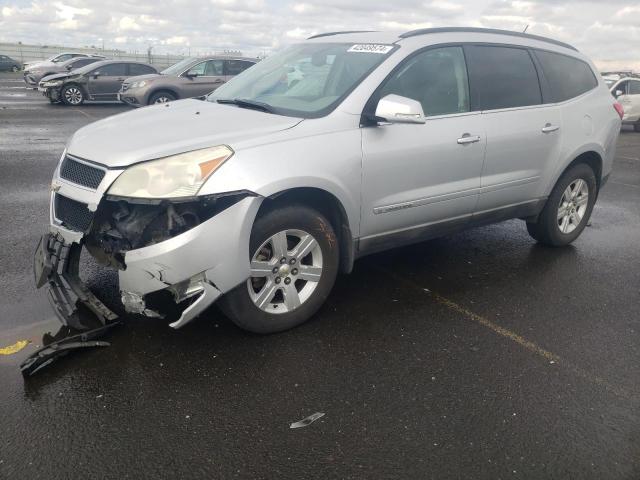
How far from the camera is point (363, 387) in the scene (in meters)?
3.12

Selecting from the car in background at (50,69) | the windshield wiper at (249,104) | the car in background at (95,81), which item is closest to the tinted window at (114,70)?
the car in background at (95,81)

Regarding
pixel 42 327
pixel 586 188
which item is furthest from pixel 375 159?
pixel 586 188

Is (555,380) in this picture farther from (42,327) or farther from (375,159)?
(42,327)

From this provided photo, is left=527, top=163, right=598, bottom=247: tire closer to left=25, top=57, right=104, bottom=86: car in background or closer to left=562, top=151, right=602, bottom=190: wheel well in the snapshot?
left=562, top=151, right=602, bottom=190: wheel well

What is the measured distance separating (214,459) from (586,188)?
4620mm

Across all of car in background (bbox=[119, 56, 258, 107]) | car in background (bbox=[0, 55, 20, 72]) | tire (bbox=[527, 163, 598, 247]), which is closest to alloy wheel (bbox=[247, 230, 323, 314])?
tire (bbox=[527, 163, 598, 247])

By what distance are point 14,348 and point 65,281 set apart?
1.57ft

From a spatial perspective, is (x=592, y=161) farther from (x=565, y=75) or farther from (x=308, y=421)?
(x=308, y=421)

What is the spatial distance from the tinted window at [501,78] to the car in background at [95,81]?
16.2 m

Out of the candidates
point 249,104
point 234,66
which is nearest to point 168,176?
point 249,104

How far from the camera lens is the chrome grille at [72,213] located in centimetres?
325

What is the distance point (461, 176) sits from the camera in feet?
14.3

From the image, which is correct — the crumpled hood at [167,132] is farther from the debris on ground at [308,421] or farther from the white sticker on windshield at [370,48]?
the debris on ground at [308,421]

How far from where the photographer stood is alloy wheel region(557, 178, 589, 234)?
216 inches
